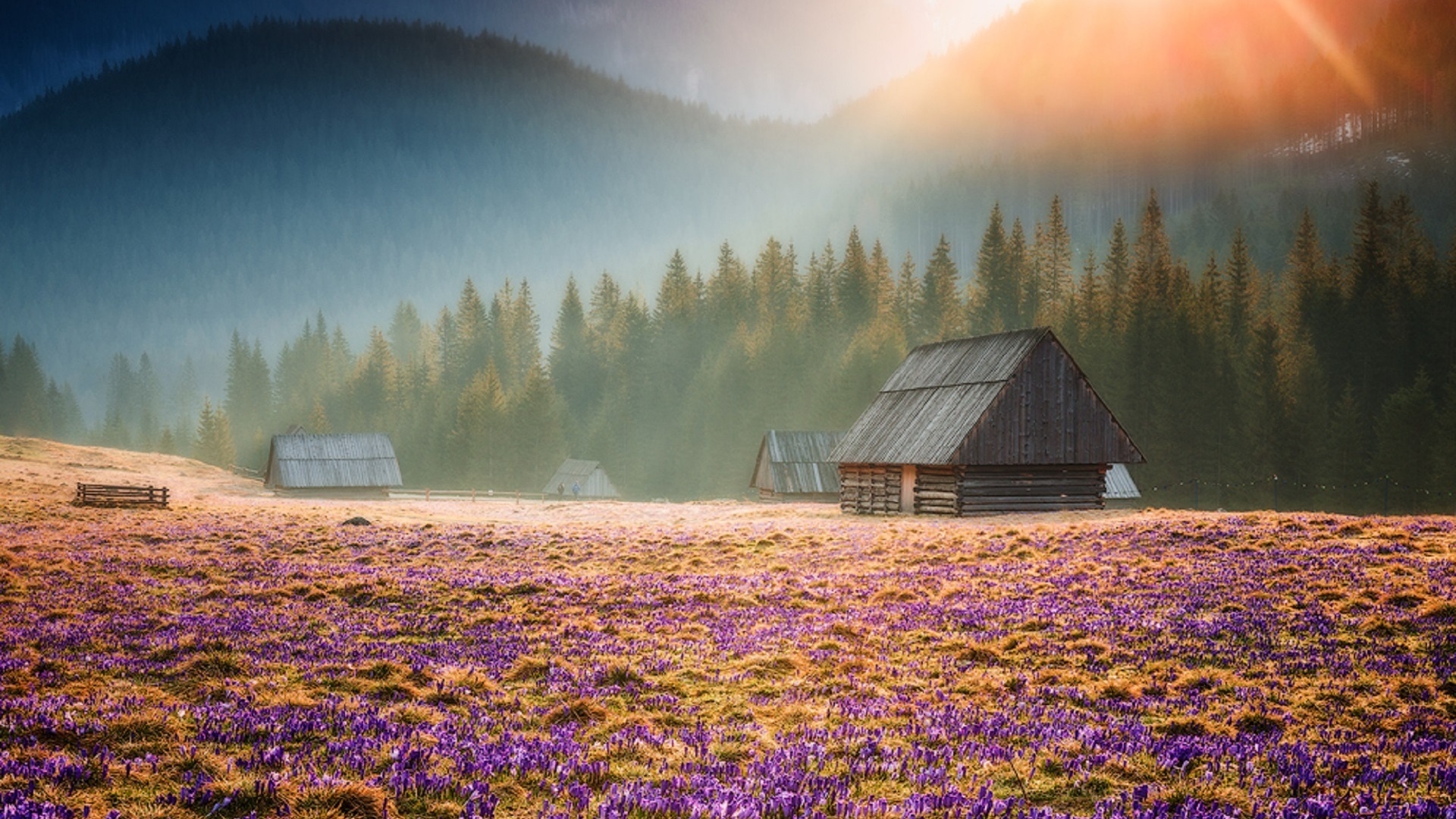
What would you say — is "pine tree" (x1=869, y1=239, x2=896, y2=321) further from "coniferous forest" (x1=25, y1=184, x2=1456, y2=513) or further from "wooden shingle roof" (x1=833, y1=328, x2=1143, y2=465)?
"wooden shingle roof" (x1=833, y1=328, x2=1143, y2=465)

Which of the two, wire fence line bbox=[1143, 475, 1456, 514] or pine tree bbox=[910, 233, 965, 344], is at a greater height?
pine tree bbox=[910, 233, 965, 344]

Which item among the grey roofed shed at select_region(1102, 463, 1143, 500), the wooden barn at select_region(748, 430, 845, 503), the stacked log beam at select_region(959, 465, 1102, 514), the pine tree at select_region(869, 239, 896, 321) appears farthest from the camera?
the pine tree at select_region(869, 239, 896, 321)

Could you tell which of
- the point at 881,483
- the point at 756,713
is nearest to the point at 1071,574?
the point at 756,713

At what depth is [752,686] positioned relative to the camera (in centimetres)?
1072

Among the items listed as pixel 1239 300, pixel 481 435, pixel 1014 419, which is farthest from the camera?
pixel 481 435

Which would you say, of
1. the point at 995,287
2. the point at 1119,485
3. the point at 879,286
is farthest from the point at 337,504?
the point at 995,287

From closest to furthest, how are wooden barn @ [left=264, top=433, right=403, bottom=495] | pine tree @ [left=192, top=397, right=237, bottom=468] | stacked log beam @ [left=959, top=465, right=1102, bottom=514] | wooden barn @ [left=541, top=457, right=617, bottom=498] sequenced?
stacked log beam @ [left=959, top=465, right=1102, bottom=514] < wooden barn @ [left=264, top=433, right=403, bottom=495] < wooden barn @ [left=541, top=457, right=617, bottom=498] < pine tree @ [left=192, top=397, right=237, bottom=468]

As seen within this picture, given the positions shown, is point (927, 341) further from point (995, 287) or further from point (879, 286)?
point (879, 286)

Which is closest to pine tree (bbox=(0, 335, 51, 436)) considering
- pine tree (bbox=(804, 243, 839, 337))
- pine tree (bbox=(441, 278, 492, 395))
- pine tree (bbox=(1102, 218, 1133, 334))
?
pine tree (bbox=(441, 278, 492, 395))

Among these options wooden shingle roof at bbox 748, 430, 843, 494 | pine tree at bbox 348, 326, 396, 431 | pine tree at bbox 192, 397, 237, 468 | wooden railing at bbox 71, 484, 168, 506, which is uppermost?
pine tree at bbox 348, 326, 396, 431

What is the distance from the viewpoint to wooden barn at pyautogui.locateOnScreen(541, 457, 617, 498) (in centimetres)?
8844

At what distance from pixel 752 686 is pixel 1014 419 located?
34977 millimetres

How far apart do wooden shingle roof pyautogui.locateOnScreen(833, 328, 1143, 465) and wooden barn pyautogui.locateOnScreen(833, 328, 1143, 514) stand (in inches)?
2.2

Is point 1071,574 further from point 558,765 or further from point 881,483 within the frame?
point 881,483
